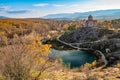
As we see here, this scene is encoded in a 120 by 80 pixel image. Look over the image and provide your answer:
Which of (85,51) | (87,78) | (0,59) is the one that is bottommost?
(85,51)

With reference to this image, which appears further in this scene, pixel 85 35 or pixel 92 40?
pixel 85 35

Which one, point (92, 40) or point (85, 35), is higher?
point (85, 35)

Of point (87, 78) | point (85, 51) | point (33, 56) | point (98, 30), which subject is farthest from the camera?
point (98, 30)

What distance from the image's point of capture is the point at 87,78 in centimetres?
2114

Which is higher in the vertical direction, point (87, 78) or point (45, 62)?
point (45, 62)

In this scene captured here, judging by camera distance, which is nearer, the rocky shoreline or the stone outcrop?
the rocky shoreline

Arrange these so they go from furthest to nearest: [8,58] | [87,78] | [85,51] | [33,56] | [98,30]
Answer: [98,30] < [85,51] < [87,78] < [33,56] < [8,58]

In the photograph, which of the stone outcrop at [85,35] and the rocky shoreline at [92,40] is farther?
the stone outcrop at [85,35]

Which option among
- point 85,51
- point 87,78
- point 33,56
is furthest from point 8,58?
point 85,51

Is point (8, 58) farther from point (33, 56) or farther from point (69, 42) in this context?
point (69, 42)

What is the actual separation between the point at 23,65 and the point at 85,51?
72334 millimetres

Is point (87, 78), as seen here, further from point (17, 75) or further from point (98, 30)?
point (98, 30)

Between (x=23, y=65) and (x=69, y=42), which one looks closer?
(x=23, y=65)

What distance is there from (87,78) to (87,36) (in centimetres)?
8603
